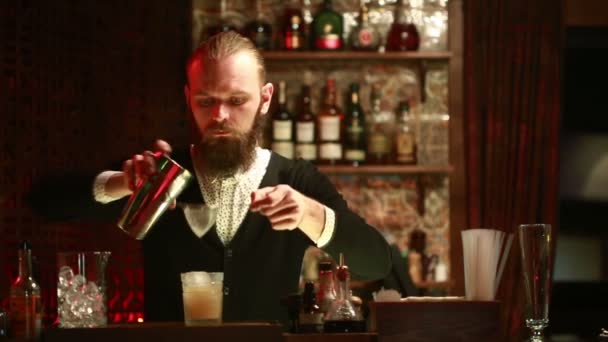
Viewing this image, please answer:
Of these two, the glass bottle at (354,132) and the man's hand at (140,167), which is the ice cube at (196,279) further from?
the glass bottle at (354,132)

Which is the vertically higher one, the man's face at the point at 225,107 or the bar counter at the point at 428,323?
the man's face at the point at 225,107

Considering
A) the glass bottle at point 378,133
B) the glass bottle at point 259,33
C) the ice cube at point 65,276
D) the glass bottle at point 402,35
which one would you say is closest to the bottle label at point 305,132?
the glass bottle at point 378,133

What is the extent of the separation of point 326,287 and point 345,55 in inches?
91.4

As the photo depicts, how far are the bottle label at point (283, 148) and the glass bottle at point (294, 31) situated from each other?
1.41ft

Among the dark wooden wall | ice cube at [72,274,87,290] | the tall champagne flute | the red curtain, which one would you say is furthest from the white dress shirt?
the red curtain

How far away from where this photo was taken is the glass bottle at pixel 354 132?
4250mm

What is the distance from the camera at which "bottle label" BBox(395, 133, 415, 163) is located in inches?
169

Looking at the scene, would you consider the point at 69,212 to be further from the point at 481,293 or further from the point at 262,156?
the point at 481,293

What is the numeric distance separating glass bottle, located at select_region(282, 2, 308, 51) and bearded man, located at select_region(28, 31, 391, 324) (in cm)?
179

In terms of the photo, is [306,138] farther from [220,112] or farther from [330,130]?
[220,112]

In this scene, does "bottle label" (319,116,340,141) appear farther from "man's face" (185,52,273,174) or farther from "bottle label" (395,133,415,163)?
"man's face" (185,52,273,174)

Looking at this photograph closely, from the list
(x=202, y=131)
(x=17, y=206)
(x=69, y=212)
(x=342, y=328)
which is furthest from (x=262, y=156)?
(x=17, y=206)

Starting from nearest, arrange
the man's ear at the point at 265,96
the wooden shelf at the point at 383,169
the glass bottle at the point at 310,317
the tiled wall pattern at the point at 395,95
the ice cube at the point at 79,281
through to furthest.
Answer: the ice cube at the point at 79,281 < the glass bottle at the point at 310,317 < the man's ear at the point at 265,96 < the wooden shelf at the point at 383,169 < the tiled wall pattern at the point at 395,95

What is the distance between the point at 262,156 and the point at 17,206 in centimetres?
159
